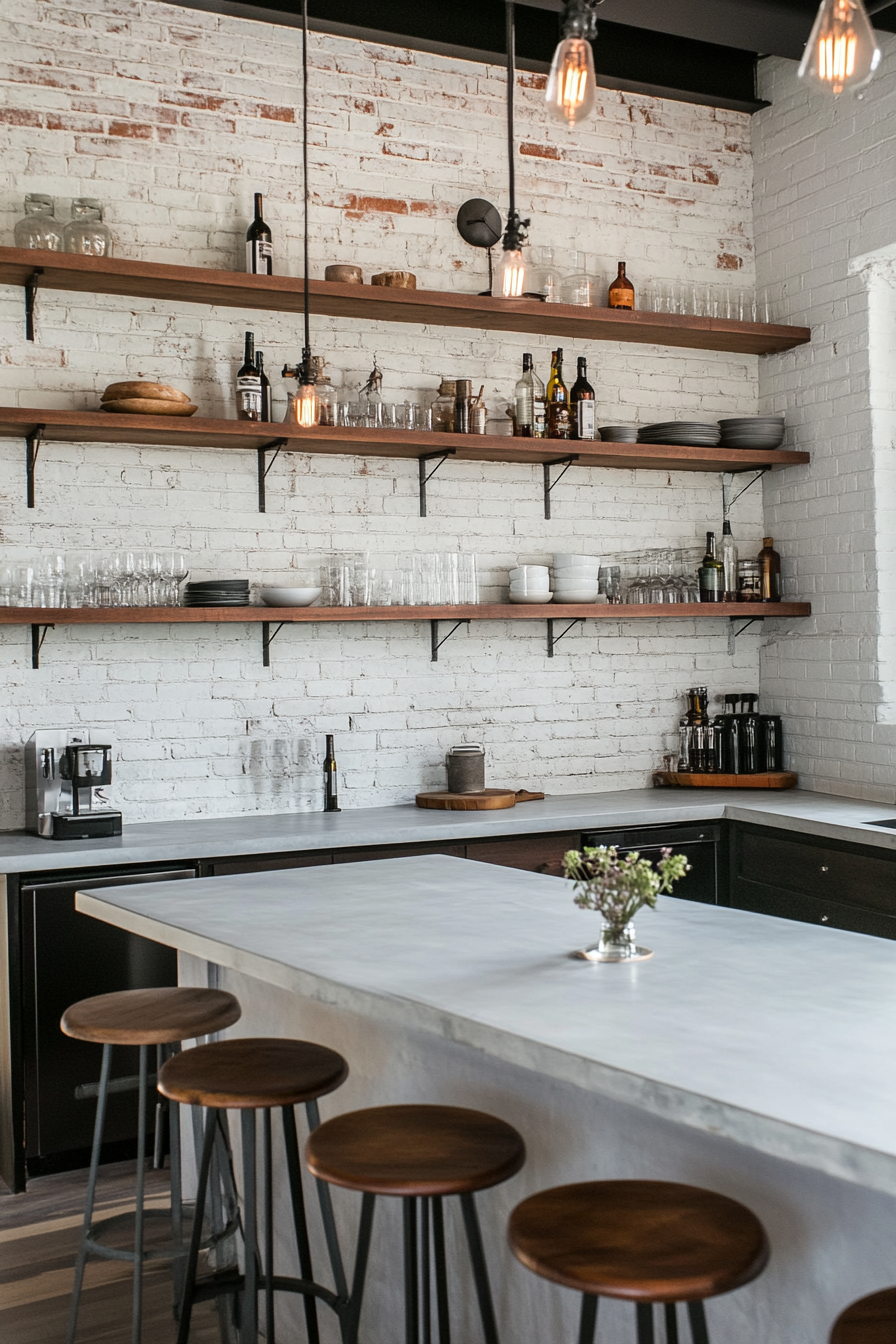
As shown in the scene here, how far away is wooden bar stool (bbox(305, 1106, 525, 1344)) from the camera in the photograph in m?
1.75

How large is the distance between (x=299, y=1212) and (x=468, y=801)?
2.28 meters

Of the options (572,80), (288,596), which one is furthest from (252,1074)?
(288,596)

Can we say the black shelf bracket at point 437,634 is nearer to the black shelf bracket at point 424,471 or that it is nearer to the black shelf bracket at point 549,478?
the black shelf bracket at point 424,471

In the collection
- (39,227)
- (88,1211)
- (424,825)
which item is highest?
(39,227)

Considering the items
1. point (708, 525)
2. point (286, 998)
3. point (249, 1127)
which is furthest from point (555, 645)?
point (249, 1127)

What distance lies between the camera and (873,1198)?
5.40ft

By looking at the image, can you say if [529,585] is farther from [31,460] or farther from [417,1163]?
[417,1163]

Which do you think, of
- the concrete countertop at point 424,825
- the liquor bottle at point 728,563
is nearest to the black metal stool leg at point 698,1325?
the concrete countertop at point 424,825

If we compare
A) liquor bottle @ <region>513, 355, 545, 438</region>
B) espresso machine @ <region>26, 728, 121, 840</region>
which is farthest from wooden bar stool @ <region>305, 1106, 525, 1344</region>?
liquor bottle @ <region>513, 355, 545, 438</region>

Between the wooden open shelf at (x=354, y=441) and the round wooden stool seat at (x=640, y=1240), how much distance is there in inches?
123

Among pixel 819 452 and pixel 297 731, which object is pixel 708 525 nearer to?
pixel 819 452

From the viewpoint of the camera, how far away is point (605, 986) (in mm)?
2037

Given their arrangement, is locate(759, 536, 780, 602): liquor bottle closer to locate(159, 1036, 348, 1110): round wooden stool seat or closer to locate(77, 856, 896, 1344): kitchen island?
locate(77, 856, 896, 1344): kitchen island

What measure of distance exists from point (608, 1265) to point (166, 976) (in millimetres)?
2671
